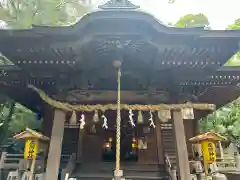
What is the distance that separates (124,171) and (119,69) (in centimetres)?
385

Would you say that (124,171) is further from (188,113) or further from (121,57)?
(121,57)

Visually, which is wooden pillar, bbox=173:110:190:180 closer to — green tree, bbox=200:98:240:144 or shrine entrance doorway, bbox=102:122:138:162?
shrine entrance doorway, bbox=102:122:138:162

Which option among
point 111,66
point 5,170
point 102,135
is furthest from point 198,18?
point 5,170

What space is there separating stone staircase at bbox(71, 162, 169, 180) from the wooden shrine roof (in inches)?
97.0

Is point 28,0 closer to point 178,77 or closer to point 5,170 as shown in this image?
point 5,170

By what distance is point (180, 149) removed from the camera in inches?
213

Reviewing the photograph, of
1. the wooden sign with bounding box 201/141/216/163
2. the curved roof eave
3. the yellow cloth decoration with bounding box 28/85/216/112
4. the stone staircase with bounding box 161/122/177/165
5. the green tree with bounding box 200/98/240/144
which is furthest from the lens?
the green tree with bounding box 200/98/240/144

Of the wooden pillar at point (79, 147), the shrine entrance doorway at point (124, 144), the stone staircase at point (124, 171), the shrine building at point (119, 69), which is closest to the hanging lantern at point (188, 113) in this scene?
the shrine building at point (119, 69)

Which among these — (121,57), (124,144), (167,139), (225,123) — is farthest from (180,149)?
(225,123)

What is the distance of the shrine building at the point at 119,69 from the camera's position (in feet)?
15.9

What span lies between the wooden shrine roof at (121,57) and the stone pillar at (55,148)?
2.08 feet

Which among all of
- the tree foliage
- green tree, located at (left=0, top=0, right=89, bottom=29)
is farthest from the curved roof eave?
the tree foliage

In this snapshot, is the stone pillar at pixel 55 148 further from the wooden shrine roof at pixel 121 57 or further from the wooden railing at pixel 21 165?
the wooden railing at pixel 21 165

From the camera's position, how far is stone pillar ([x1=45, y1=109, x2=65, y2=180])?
514 centimetres
